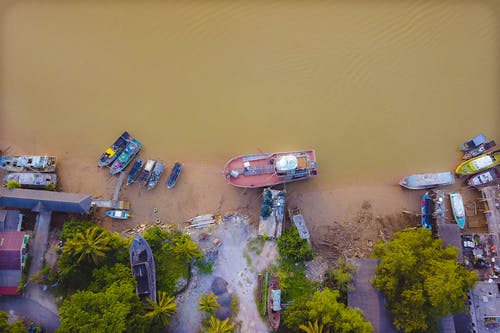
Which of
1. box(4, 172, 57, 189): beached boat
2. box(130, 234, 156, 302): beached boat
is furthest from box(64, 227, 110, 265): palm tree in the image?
box(4, 172, 57, 189): beached boat

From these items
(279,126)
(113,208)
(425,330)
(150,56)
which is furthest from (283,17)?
(425,330)

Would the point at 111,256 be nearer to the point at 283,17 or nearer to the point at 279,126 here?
the point at 279,126

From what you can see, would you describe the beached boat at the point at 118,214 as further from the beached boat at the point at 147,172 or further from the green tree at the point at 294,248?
the green tree at the point at 294,248

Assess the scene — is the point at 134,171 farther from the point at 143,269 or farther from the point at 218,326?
the point at 218,326

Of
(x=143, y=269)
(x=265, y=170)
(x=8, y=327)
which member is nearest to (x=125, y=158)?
(x=143, y=269)

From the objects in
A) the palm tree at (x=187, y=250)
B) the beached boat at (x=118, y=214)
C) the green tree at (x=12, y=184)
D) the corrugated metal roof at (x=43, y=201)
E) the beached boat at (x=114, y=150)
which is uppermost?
the beached boat at (x=114, y=150)

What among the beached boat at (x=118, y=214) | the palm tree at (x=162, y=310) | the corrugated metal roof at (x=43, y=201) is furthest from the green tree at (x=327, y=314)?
the corrugated metal roof at (x=43, y=201)

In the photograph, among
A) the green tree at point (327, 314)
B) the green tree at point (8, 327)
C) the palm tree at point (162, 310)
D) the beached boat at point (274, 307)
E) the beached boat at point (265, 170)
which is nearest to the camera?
the green tree at point (8, 327)
